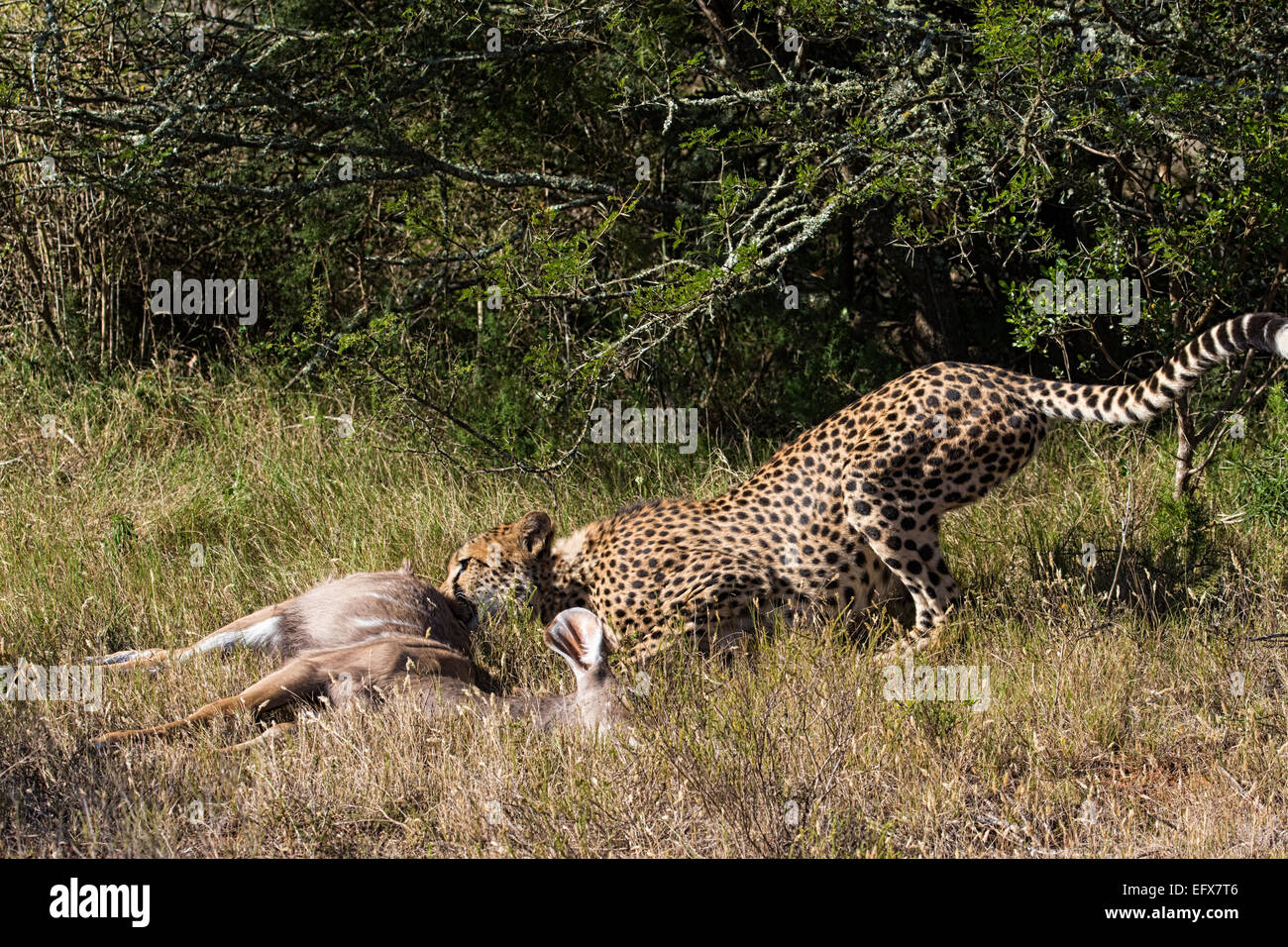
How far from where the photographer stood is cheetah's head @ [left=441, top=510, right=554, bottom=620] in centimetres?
598

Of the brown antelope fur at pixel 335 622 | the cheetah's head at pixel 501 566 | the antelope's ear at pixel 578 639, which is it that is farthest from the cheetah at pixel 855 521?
the antelope's ear at pixel 578 639

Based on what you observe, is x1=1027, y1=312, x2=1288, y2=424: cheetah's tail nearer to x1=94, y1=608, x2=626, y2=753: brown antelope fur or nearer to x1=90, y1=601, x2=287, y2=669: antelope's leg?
x1=94, y1=608, x2=626, y2=753: brown antelope fur

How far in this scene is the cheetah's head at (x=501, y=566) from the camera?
5.98 meters

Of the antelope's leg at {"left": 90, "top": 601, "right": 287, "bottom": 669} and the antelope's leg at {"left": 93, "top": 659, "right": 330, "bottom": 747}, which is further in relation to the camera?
the antelope's leg at {"left": 90, "top": 601, "right": 287, "bottom": 669}

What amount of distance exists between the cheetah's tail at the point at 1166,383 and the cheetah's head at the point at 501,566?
2.27 meters

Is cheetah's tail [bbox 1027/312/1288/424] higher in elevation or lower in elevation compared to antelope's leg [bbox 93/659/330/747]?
higher

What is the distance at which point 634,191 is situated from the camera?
7453mm

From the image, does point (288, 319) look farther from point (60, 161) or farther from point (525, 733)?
point (525, 733)

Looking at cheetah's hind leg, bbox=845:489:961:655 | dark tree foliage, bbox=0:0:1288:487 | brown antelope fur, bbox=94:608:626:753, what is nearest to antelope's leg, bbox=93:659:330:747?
brown antelope fur, bbox=94:608:626:753

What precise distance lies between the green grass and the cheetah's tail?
0.78 meters

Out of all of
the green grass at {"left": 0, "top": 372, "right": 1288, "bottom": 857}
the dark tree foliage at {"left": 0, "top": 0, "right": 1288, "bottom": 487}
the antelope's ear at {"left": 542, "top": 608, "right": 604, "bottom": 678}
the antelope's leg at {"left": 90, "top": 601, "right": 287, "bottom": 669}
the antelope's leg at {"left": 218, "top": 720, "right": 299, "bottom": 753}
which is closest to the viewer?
the green grass at {"left": 0, "top": 372, "right": 1288, "bottom": 857}

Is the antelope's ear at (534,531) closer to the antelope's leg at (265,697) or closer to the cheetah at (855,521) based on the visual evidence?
the cheetah at (855,521)

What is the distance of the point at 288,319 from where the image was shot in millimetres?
8961

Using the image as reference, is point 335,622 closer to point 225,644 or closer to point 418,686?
point 225,644
